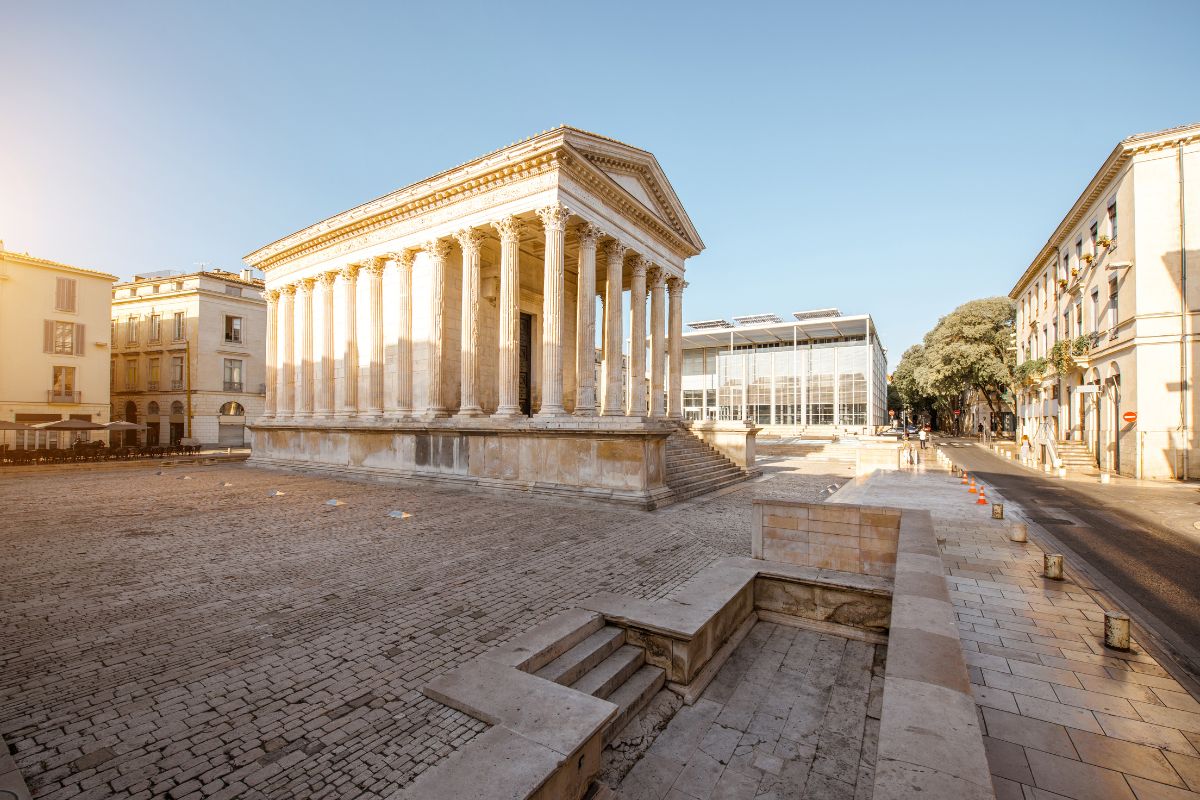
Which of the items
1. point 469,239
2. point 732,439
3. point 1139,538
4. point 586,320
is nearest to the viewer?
point 1139,538

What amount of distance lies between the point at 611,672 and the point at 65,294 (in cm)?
4266

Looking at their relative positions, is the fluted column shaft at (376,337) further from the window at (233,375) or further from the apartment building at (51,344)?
the window at (233,375)

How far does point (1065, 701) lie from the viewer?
13.2 feet

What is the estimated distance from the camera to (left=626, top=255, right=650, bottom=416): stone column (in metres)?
20.6

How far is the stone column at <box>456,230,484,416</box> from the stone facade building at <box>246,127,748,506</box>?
0.17ft

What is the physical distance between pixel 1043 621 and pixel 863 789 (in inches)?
168

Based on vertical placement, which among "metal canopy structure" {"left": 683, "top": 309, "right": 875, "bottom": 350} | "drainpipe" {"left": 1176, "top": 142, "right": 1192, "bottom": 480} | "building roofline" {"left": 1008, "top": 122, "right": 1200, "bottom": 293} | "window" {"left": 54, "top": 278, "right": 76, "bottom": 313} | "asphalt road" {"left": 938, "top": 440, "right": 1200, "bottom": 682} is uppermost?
"building roofline" {"left": 1008, "top": 122, "right": 1200, "bottom": 293}

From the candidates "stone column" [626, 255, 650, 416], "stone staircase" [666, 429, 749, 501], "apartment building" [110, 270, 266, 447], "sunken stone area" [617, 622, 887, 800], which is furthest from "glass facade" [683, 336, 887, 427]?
"sunken stone area" [617, 622, 887, 800]

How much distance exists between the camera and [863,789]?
3.06 metres

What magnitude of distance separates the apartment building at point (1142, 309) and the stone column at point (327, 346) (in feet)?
110

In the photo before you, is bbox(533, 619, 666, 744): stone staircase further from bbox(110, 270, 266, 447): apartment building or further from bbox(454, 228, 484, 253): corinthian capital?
bbox(110, 270, 266, 447): apartment building

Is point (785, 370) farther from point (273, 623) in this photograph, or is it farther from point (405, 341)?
point (273, 623)

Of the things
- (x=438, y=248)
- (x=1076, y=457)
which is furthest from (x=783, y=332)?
(x=438, y=248)

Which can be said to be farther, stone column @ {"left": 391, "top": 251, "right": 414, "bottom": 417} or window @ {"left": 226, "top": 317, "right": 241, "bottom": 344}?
window @ {"left": 226, "top": 317, "right": 241, "bottom": 344}
